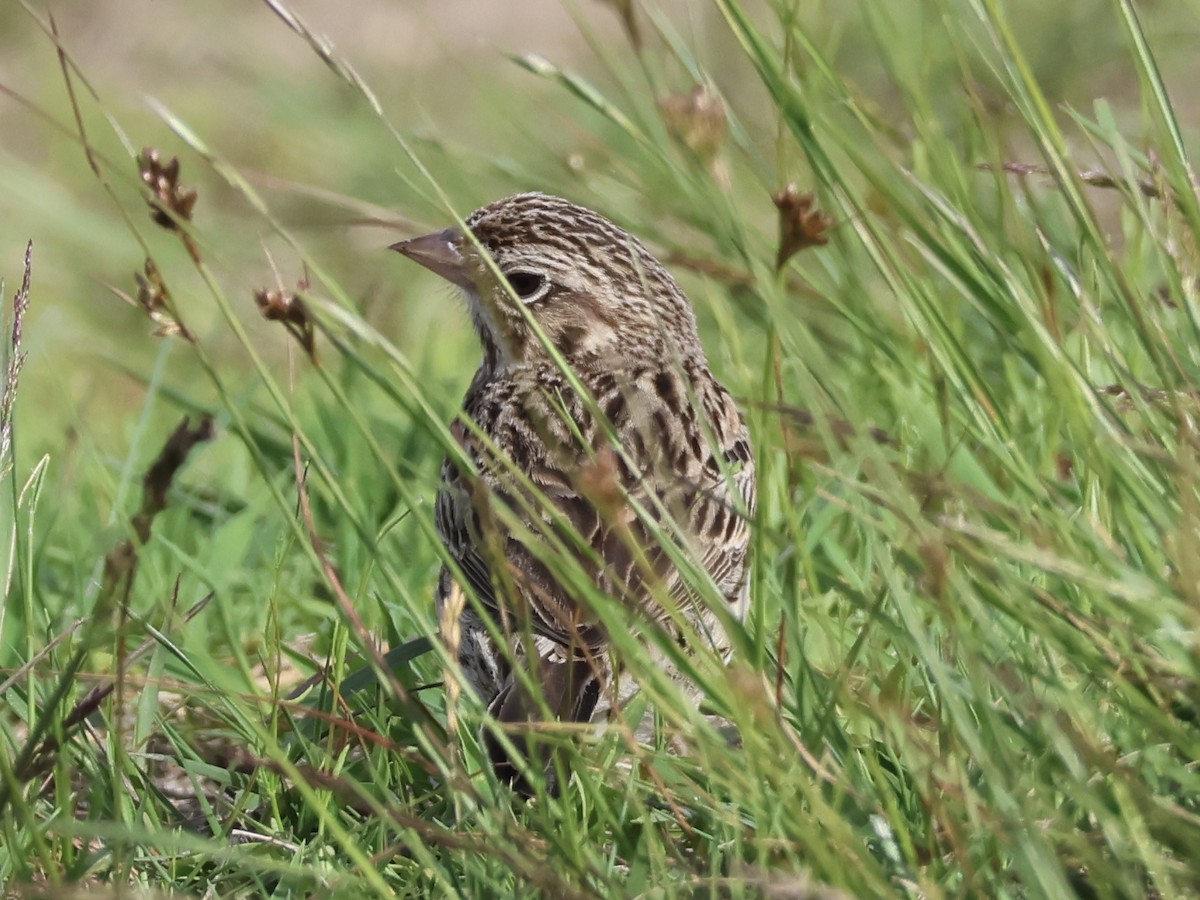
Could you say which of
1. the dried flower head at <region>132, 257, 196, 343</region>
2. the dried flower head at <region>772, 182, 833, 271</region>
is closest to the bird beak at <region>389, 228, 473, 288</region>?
the dried flower head at <region>132, 257, 196, 343</region>

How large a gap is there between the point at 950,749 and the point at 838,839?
1.79ft

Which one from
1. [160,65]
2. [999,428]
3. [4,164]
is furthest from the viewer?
[160,65]

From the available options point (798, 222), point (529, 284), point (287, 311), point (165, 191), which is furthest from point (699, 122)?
point (529, 284)

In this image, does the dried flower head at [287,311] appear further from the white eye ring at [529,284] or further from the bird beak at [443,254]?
the white eye ring at [529,284]

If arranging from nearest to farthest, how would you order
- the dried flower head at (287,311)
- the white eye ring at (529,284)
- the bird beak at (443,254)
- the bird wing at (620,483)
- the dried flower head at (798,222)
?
1. the dried flower head at (798,222)
2. the dried flower head at (287,311)
3. the bird wing at (620,483)
4. the bird beak at (443,254)
5. the white eye ring at (529,284)

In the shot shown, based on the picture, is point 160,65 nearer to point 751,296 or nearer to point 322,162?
point 322,162

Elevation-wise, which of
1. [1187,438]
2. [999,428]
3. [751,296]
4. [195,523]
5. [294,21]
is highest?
[294,21]

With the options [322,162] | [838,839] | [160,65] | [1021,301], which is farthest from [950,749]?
[160,65]

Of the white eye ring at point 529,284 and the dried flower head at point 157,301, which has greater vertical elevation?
the dried flower head at point 157,301

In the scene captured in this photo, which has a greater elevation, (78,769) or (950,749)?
(950,749)

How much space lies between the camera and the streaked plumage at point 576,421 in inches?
159

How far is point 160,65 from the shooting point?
12.1m

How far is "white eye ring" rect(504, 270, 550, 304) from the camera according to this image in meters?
5.19

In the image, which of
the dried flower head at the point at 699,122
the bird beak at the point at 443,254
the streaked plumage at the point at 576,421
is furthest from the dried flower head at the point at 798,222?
the bird beak at the point at 443,254
